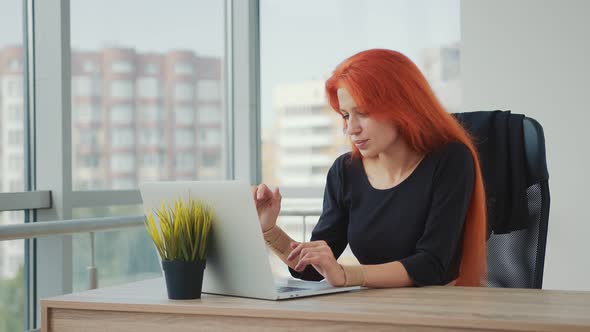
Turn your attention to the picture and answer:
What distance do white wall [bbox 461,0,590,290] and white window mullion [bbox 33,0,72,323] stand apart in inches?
65.7

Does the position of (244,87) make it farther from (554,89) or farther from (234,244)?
(234,244)

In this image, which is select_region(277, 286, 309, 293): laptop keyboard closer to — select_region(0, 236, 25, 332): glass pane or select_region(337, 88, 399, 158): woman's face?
select_region(337, 88, 399, 158): woman's face

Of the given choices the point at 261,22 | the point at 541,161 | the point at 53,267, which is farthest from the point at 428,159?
the point at 261,22

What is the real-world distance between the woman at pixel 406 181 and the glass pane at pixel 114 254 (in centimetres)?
127

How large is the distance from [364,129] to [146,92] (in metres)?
1.70

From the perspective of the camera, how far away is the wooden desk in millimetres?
1240

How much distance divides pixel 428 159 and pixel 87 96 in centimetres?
159

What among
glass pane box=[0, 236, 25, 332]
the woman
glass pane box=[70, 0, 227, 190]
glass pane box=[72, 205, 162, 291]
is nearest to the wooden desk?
the woman

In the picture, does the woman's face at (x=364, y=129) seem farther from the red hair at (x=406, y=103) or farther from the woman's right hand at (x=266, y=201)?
the woman's right hand at (x=266, y=201)

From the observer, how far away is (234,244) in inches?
59.7

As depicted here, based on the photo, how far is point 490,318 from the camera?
122 centimetres

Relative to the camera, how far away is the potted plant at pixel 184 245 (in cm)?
150

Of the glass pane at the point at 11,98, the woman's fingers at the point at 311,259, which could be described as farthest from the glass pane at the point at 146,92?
the woman's fingers at the point at 311,259

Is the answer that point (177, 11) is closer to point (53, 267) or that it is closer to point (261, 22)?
point (261, 22)
